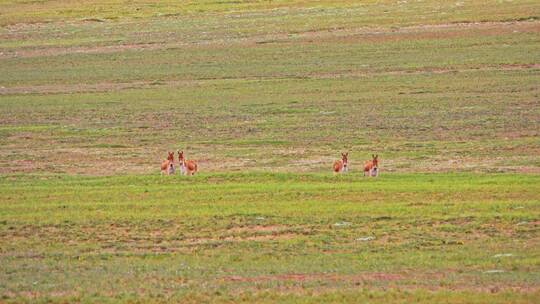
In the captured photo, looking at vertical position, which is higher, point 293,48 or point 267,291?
point 293,48

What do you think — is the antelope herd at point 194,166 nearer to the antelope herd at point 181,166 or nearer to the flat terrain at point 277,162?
the antelope herd at point 181,166

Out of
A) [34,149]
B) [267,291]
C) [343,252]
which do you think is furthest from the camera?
[34,149]

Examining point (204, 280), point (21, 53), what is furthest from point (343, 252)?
point (21, 53)

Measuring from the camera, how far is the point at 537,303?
13398mm

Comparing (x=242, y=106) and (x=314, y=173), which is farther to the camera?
(x=242, y=106)

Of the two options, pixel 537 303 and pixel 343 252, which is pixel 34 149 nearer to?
pixel 343 252

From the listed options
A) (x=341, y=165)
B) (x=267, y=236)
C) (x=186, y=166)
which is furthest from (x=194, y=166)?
(x=267, y=236)

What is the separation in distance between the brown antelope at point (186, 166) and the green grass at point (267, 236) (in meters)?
0.25

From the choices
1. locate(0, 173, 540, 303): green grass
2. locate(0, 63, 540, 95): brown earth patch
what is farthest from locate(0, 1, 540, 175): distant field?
locate(0, 173, 540, 303): green grass

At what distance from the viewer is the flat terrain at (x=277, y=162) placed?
50.5 feet

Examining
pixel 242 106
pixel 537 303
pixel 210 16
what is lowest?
pixel 537 303

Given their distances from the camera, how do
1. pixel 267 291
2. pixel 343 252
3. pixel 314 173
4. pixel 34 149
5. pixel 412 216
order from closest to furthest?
pixel 267 291, pixel 343 252, pixel 412 216, pixel 314 173, pixel 34 149

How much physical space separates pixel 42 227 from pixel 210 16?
51288mm

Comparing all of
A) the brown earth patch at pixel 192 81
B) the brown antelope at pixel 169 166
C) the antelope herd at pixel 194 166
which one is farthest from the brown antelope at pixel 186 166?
the brown earth patch at pixel 192 81
